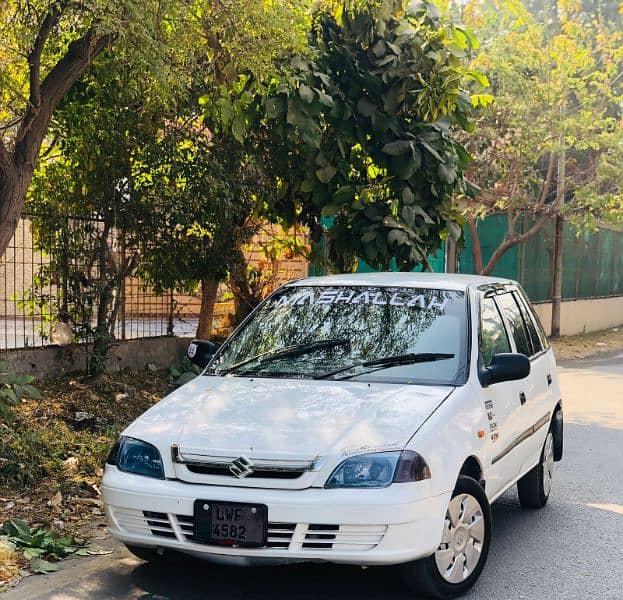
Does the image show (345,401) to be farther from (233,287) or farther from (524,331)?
(233,287)

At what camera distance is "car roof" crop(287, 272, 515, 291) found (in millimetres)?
6418

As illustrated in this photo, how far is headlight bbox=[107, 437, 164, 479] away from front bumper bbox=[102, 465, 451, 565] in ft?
0.80

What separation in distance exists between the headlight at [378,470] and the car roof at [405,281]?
1.90 m

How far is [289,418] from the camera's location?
16.4ft

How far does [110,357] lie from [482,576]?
6.79 m

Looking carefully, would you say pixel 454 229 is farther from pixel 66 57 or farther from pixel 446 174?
pixel 66 57

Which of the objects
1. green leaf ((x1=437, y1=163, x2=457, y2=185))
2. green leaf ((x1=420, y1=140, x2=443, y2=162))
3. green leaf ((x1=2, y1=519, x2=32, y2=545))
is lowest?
green leaf ((x1=2, y1=519, x2=32, y2=545))

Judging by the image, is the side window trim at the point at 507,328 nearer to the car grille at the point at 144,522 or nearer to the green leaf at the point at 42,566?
the car grille at the point at 144,522

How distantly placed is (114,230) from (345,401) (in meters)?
6.61

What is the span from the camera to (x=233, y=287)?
44.9 feet

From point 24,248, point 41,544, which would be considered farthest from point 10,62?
point 41,544

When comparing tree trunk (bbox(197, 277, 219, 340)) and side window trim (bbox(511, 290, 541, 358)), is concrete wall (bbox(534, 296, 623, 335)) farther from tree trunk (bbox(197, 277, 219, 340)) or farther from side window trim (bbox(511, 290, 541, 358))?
side window trim (bbox(511, 290, 541, 358))

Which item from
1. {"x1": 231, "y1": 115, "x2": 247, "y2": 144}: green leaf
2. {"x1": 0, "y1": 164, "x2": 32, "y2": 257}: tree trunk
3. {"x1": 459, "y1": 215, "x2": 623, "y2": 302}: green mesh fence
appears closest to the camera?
{"x1": 0, "y1": 164, "x2": 32, "y2": 257}: tree trunk

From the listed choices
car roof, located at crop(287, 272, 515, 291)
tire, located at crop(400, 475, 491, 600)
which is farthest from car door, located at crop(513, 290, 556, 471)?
tire, located at crop(400, 475, 491, 600)
